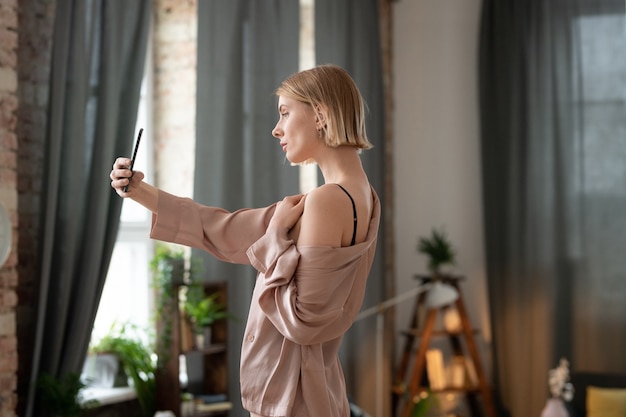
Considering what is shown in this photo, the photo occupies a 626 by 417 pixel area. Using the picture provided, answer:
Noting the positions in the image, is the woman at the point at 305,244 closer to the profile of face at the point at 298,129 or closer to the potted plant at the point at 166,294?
the profile of face at the point at 298,129

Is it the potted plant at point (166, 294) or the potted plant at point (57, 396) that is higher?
the potted plant at point (166, 294)

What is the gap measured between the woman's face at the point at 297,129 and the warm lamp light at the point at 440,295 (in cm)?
428

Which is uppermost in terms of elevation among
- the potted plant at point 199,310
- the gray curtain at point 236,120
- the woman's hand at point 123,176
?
the gray curtain at point 236,120

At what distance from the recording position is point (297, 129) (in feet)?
4.93

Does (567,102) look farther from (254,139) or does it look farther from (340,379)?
(340,379)

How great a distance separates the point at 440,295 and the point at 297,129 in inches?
171

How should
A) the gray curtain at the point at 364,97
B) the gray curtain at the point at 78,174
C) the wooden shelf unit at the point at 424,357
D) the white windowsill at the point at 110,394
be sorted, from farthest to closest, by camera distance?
1. the wooden shelf unit at the point at 424,357
2. the gray curtain at the point at 364,97
3. the white windowsill at the point at 110,394
4. the gray curtain at the point at 78,174

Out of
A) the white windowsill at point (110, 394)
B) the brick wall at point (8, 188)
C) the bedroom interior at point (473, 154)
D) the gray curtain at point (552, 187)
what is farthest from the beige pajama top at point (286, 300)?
the gray curtain at point (552, 187)

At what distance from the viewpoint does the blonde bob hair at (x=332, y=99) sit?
1.48 m

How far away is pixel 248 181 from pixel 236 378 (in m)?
1.01

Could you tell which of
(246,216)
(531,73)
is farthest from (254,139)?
(246,216)

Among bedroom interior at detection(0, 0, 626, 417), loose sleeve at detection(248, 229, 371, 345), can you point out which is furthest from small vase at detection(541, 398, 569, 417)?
loose sleeve at detection(248, 229, 371, 345)

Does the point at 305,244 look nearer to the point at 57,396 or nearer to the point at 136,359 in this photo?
the point at 57,396

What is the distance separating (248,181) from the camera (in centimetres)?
462
